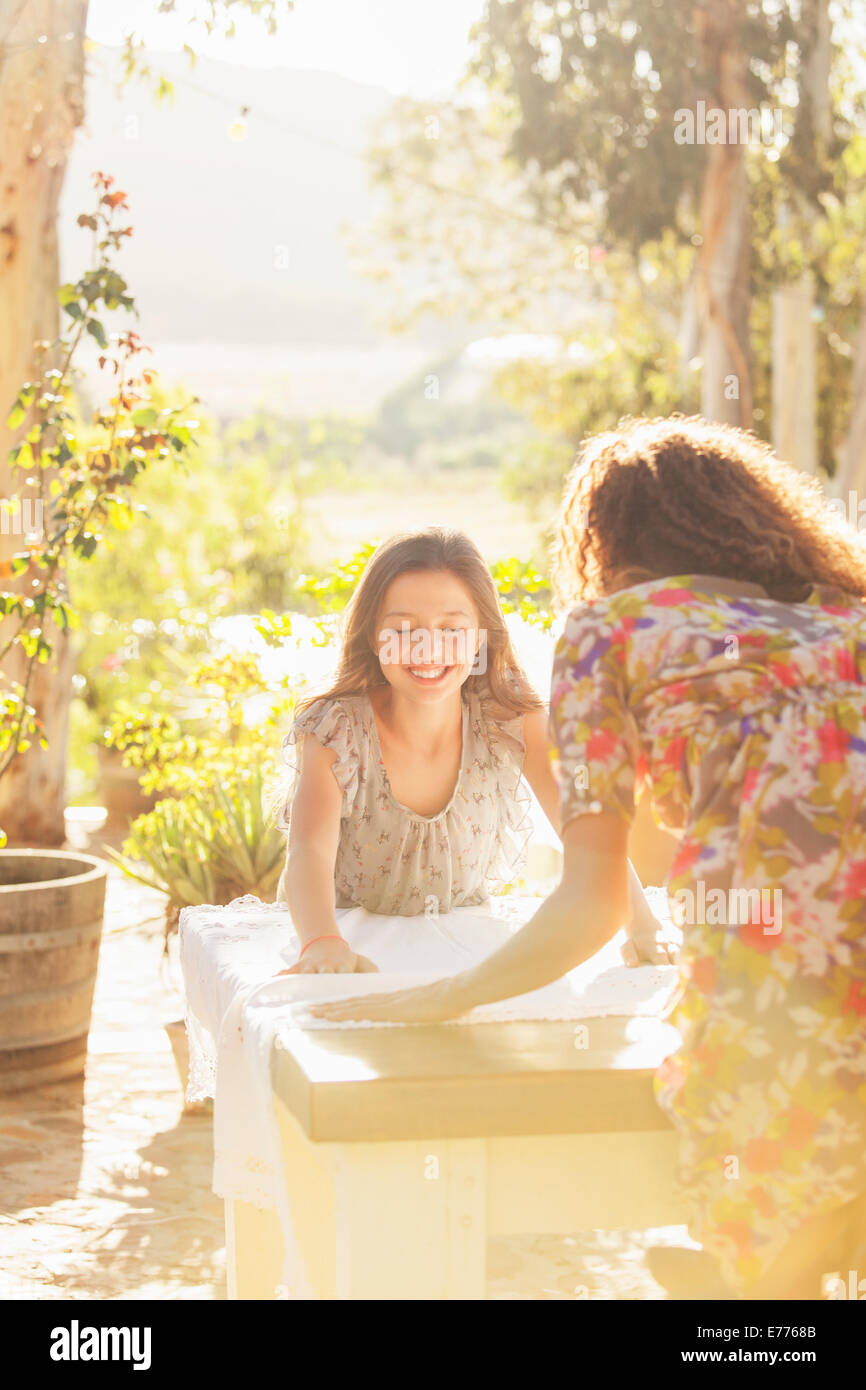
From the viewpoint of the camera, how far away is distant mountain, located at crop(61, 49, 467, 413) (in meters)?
42.3

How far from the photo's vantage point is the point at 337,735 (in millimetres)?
2596

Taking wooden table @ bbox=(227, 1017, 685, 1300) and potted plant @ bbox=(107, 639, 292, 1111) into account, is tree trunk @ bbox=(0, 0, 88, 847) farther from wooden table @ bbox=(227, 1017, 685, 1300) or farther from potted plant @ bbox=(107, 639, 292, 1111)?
wooden table @ bbox=(227, 1017, 685, 1300)

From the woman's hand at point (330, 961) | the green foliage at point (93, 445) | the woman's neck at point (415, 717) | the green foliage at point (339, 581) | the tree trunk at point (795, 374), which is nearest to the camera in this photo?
the woman's hand at point (330, 961)

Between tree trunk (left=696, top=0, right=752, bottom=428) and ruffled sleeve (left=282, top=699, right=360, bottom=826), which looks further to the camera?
tree trunk (left=696, top=0, right=752, bottom=428)

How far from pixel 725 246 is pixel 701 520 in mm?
8374

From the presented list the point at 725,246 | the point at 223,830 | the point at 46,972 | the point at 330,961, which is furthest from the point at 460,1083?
the point at 725,246

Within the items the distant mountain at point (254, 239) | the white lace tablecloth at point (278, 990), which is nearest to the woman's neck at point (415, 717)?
the white lace tablecloth at point (278, 990)

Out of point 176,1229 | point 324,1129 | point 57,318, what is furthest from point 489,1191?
point 57,318

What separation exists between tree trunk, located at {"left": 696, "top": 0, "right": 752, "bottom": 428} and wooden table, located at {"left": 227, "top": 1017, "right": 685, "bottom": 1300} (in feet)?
26.5

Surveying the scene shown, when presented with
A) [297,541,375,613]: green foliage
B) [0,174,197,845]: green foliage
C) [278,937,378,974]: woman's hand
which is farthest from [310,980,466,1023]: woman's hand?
[297,541,375,613]: green foliage

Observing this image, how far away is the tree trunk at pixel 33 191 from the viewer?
5.70 metres

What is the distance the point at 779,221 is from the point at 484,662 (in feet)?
38.0

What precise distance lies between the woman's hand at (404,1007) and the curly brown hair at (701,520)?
1.68 feet

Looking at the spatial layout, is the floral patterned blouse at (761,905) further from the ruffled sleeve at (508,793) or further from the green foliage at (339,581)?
the green foliage at (339,581)
